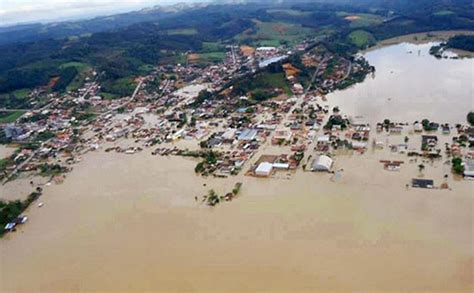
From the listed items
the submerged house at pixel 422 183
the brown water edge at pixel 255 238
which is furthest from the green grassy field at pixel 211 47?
the submerged house at pixel 422 183

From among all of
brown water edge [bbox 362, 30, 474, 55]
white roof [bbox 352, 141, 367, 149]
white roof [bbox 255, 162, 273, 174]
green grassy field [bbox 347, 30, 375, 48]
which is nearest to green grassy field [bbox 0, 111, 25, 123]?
white roof [bbox 255, 162, 273, 174]

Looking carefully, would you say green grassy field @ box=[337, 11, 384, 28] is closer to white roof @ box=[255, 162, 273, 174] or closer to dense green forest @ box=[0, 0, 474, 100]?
dense green forest @ box=[0, 0, 474, 100]

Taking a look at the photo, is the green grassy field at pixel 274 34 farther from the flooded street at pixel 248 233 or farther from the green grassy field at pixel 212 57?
the flooded street at pixel 248 233

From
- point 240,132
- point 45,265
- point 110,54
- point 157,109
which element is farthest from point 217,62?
point 45,265

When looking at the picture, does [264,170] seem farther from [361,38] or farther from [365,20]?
[365,20]

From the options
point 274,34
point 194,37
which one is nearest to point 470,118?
point 274,34

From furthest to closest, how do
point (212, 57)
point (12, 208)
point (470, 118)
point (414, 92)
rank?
1. point (212, 57)
2. point (414, 92)
3. point (470, 118)
4. point (12, 208)
